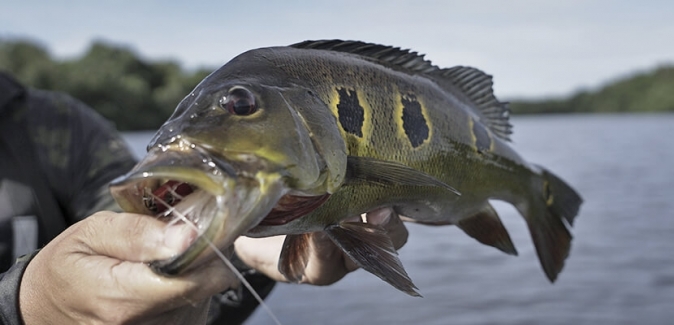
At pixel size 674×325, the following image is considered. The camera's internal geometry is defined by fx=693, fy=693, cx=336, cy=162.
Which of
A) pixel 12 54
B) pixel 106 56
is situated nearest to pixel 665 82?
pixel 106 56

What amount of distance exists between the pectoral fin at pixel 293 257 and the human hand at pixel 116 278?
2.03 ft

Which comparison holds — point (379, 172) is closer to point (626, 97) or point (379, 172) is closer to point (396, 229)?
point (396, 229)

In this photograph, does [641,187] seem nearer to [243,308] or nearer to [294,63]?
[243,308]

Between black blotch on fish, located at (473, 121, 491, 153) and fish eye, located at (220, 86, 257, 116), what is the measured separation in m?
1.40

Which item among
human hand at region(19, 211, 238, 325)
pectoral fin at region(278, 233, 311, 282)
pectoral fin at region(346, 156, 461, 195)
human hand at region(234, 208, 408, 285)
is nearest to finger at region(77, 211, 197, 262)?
human hand at region(19, 211, 238, 325)

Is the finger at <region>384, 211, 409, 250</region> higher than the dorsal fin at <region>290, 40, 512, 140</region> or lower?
lower

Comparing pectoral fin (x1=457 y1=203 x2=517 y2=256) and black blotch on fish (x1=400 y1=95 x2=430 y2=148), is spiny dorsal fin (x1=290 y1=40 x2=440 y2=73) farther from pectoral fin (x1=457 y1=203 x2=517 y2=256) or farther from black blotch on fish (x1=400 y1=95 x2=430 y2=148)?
pectoral fin (x1=457 y1=203 x2=517 y2=256)

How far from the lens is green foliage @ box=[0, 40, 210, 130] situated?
39.9m

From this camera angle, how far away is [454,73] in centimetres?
309

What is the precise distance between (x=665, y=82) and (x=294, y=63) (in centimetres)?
9991

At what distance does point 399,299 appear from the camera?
9211 millimetres

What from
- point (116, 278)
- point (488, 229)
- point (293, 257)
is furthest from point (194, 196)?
point (488, 229)

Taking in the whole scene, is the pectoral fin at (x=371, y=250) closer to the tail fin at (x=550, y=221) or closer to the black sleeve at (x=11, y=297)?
the black sleeve at (x=11, y=297)

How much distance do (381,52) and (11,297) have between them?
1.53m
